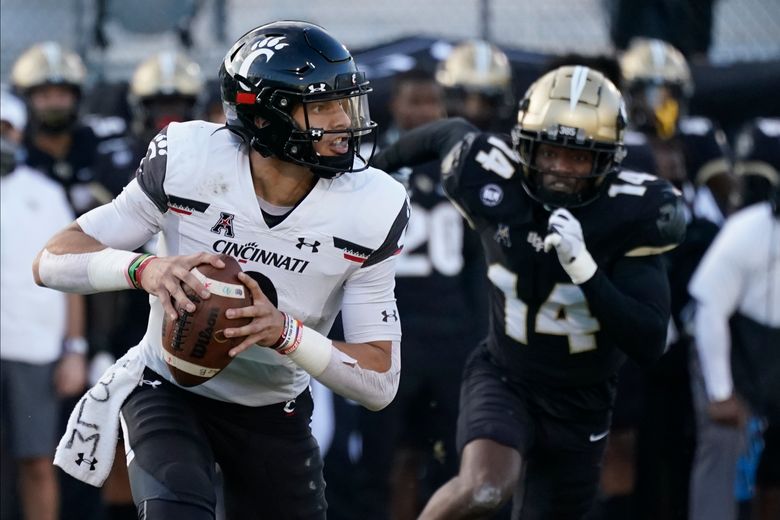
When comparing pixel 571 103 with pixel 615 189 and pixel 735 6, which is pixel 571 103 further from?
pixel 735 6

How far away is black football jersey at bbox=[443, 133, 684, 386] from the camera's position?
15.9ft

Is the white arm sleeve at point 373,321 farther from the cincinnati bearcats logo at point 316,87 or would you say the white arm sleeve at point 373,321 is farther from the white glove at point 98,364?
the white glove at point 98,364

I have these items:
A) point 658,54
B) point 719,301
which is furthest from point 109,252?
point 658,54

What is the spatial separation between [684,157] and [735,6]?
1.84m

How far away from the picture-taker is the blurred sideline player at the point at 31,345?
6402 millimetres

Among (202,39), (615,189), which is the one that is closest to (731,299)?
(615,189)

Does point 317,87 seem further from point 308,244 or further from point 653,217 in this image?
point 653,217

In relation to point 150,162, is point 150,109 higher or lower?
lower

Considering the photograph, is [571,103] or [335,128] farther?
[571,103]

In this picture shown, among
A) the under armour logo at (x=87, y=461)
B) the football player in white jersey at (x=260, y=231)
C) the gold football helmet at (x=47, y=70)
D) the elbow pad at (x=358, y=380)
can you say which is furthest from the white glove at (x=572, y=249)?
the gold football helmet at (x=47, y=70)

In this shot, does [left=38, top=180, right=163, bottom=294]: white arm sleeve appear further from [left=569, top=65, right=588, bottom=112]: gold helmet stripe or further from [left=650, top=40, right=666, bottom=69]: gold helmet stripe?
[left=650, top=40, right=666, bottom=69]: gold helmet stripe

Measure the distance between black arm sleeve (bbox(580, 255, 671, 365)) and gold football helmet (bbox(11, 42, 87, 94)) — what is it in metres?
3.34

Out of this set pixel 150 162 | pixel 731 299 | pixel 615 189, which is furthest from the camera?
pixel 731 299

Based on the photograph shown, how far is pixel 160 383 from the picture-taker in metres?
4.04
